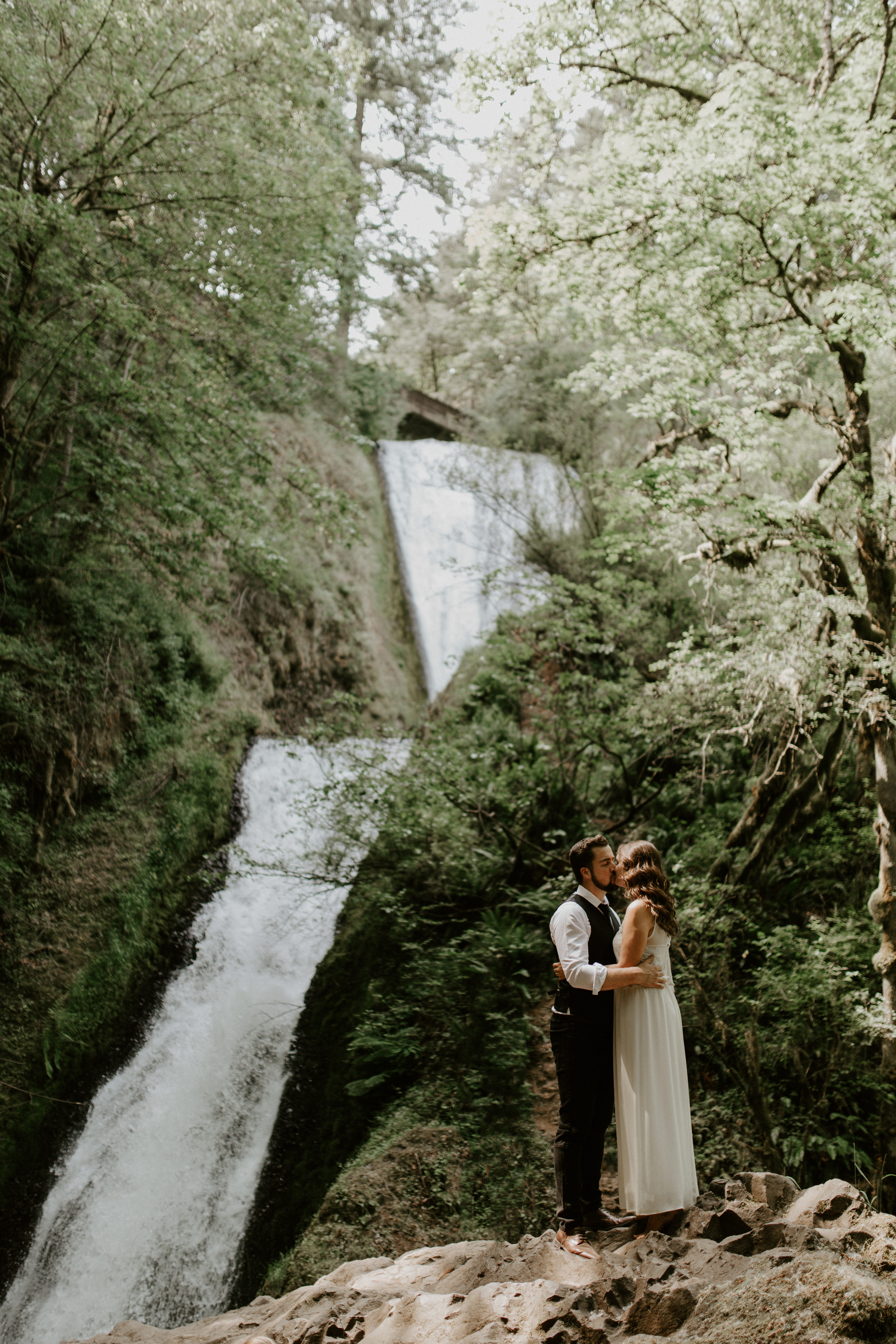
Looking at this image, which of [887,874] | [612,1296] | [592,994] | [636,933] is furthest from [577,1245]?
[887,874]

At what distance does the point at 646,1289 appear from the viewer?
3.03 m

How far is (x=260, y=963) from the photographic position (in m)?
9.80

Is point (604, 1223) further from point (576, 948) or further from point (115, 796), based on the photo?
point (115, 796)

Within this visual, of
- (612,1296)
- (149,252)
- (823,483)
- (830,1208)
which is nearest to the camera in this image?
(612,1296)

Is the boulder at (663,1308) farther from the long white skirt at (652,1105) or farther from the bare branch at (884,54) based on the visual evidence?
the bare branch at (884,54)

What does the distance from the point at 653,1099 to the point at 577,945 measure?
76 centimetres

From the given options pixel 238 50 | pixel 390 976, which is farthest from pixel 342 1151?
pixel 238 50

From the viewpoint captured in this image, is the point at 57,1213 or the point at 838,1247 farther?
the point at 57,1213

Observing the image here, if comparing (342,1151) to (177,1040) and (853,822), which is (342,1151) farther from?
(853,822)

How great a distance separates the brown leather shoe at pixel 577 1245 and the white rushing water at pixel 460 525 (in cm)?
1094

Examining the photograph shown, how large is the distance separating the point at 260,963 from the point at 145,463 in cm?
652

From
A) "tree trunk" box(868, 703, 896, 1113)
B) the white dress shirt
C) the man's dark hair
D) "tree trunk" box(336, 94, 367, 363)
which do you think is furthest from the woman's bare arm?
"tree trunk" box(336, 94, 367, 363)

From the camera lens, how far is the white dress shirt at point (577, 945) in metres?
3.77

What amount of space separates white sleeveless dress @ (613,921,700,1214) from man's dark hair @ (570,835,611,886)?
39 cm
